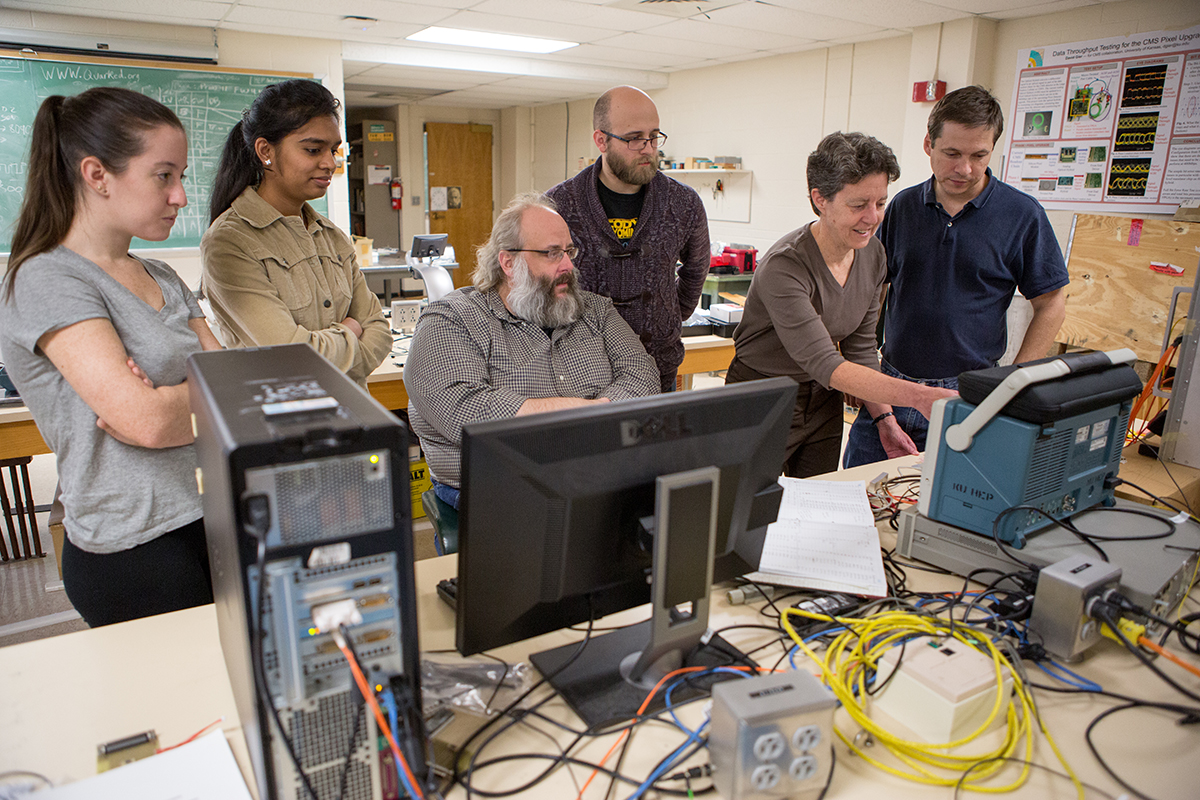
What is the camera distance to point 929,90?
4.64m

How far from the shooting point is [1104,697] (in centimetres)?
107

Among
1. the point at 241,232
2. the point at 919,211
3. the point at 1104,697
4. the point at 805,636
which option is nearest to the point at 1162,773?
the point at 1104,697

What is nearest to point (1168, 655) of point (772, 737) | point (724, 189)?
point (772, 737)

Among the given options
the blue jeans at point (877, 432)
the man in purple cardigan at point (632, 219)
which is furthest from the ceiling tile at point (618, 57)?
the blue jeans at point (877, 432)

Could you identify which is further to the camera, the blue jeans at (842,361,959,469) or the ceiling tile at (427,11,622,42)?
the ceiling tile at (427,11,622,42)

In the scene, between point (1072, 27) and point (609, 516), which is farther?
point (1072, 27)

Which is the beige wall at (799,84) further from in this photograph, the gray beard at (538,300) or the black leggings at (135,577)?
the black leggings at (135,577)

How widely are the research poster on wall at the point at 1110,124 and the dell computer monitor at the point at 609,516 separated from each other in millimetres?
3984

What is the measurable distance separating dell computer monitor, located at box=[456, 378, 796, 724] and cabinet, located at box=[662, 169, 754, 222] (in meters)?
5.46

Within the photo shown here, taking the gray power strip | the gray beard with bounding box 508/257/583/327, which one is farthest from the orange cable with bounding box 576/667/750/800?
the gray beard with bounding box 508/257/583/327

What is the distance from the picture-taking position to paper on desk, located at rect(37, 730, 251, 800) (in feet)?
2.78

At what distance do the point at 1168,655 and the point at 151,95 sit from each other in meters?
5.72

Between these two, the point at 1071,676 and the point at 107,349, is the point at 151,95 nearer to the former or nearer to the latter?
the point at 107,349

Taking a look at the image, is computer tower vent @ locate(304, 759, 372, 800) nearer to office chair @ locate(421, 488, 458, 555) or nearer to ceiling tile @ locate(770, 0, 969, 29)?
office chair @ locate(421, 488, 458, 555)
